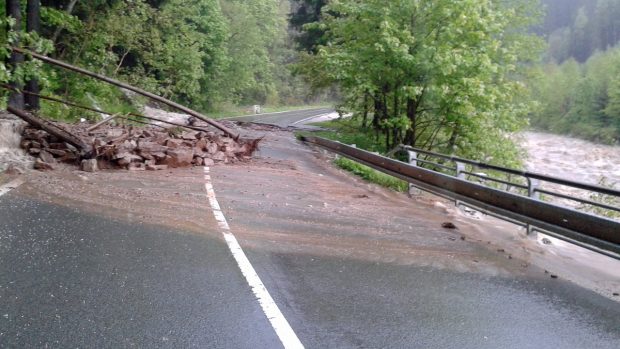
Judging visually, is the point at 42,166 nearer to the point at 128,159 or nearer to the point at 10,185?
the point at 10,185

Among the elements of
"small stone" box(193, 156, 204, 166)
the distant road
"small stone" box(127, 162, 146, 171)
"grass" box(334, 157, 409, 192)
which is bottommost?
the distant road

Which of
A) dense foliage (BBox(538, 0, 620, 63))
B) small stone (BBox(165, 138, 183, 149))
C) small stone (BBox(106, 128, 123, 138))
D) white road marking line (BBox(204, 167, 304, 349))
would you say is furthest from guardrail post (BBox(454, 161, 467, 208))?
dense foliage (BBox(538, 0, 620, 63))

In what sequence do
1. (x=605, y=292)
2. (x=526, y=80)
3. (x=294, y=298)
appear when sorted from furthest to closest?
(x=526, y=80) < (x=605, y=292) < (x=294, y=298)

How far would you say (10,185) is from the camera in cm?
863

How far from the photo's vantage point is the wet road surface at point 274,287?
4.01m

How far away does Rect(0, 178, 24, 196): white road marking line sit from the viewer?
26.9 feet

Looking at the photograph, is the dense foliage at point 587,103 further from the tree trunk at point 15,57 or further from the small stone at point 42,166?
the small stone at point 42,166

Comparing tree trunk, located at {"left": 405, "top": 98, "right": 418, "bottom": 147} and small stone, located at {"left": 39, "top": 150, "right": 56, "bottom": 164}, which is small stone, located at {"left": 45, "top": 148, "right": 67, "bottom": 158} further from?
tree trunk, located at {"left": 405, "top": 98, "right": 418, "bottom": 147}

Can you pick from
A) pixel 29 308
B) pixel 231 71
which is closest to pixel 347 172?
pixel 29 308

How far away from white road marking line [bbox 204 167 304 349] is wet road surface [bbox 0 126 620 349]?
0.22 feet

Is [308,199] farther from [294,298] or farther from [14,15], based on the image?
[14,15]

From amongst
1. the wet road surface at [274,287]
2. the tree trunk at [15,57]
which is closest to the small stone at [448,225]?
the wet road surface at [274,287]

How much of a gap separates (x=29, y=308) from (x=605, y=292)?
5.43 m

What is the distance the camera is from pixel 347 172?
1554 centimetres
